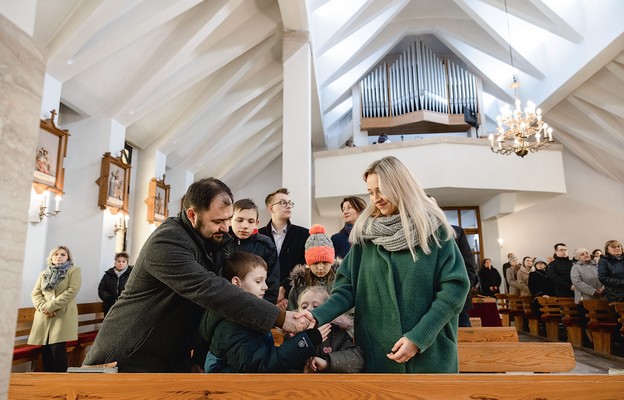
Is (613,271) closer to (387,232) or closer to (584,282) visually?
(584,282)

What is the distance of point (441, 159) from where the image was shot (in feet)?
30.7

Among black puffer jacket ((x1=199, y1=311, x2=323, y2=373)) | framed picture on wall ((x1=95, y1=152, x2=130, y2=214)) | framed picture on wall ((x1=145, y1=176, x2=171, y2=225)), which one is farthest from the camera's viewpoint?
framed picture on wall ((x1=145, y1=176, x2=171, y2=225))

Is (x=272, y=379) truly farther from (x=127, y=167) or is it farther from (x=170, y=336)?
(x=127, y=167)

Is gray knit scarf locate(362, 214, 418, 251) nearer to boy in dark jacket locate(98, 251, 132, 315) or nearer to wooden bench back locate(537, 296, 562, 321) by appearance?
boy in dark jacket locate(98, 251, 132, 315)

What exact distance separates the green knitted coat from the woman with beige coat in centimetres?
385

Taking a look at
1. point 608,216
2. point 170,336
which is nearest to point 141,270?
point 170,336

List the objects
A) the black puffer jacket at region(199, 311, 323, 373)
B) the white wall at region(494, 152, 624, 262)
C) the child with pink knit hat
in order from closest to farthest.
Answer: the black puffer jacket at region(199, 311, 323, 373)
the child with pink knit hat
the white wall at region(494, 152, 624, 262)

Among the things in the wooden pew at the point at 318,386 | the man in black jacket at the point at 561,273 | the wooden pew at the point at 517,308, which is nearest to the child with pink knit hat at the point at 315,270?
the wooden pew at the point at 318,386

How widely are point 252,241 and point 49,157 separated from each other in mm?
3653

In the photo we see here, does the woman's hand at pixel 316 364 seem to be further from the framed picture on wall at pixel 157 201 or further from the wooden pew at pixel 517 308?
the wooden pew at pixel 517 308

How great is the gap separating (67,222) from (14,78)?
243 inches

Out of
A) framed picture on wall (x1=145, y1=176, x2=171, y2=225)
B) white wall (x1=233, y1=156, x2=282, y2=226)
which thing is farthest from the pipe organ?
framed picture on wall (x1=145, y1=176, x2=171, y2=225)

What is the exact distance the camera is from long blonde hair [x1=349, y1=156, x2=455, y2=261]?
5.50 feet

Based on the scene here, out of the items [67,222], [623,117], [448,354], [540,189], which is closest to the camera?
[448,354]
